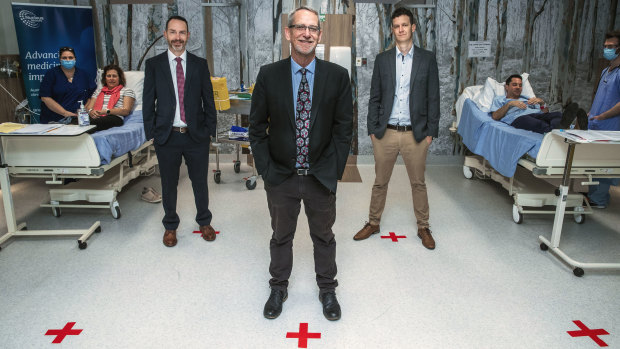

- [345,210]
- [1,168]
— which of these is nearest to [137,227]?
[1,168]

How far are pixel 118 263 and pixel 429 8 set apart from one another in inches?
168

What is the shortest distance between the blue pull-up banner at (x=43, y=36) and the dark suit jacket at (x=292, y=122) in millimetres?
3760

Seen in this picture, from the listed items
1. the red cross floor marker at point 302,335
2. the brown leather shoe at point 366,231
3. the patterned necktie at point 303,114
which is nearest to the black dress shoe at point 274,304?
the red cross floor marker at point 302,335

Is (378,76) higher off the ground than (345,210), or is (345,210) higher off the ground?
(378,76)

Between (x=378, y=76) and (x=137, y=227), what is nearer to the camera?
(x=378, y=76)

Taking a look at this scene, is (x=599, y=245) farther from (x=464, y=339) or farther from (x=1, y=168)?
(x=1, y=168)

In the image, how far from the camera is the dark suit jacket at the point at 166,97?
2.88 meters

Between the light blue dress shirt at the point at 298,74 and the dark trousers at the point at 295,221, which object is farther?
the dark trousers at the point at 295,221

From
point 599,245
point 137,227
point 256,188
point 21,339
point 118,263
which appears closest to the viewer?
point 21,339

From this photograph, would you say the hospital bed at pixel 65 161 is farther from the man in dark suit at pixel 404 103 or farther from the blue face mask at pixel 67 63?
the man in dark suit at pixel 404 103

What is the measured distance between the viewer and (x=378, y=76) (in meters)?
3.00

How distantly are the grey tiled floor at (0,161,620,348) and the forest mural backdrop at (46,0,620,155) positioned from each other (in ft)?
7.12

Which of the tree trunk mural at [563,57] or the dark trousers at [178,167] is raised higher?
the tree trunk mural at [563,57]

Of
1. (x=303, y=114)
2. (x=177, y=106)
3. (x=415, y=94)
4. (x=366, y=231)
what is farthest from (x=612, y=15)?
(x=177, y=106)
